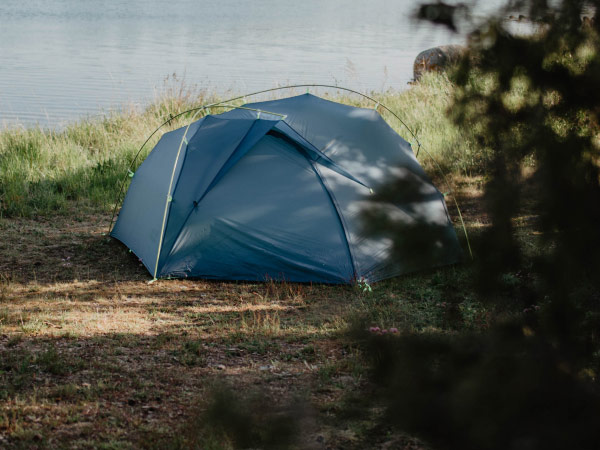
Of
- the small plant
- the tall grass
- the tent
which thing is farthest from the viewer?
the tall grass

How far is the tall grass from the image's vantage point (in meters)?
9.00

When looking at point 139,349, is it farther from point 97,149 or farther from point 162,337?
point 97,149

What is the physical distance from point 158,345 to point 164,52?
23575 millimetres

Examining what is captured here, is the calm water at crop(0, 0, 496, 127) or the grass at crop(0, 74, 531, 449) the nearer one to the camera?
the grass at crop(0, 74, 531, 449)

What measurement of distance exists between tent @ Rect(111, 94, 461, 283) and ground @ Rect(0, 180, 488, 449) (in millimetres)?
200

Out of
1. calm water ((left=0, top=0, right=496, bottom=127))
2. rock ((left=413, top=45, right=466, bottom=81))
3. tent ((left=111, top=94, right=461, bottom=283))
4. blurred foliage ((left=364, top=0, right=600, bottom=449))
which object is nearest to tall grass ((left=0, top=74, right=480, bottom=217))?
calm water ((left=0, top=0, right=496, bottom=127))

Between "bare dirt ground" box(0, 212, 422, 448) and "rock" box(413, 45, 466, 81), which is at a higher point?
"rock" box(413, 45, 466, 81)

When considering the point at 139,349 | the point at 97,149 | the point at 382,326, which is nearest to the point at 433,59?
the point at 97,149

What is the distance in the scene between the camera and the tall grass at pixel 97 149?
9.00m

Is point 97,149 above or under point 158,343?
under

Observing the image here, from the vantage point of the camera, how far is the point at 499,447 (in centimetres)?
135

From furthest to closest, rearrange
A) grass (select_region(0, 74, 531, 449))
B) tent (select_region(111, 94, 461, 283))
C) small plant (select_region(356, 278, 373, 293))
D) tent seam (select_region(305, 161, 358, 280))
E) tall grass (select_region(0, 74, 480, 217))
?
1. tall grass (select_region(0, 74, 480, 217))
2. tent (select_region(111, 94, 461, 283))
3. tent seam (select_region(305, 161, 358, 280))
4. small plant (select_region(356, 278, 373, 293))
5. grass (select_region(0, 74, 531, 449))

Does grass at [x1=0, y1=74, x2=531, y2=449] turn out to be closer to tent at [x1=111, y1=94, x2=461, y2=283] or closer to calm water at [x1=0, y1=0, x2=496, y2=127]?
tent at [x1=111, y1=94, x2=461, y2=283]

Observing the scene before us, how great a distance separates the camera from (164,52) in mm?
26562
